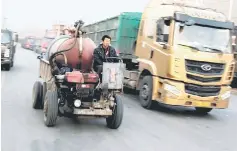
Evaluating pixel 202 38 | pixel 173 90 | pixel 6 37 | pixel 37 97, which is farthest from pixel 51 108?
pixel 6 37

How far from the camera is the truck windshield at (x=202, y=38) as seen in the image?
32.1ft

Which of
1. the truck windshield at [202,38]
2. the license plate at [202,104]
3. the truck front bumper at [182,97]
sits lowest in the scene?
the license plate at [202,104]

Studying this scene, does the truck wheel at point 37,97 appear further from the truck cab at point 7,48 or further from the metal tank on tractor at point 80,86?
the truck cab at point 7,48

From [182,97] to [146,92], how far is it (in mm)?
1266

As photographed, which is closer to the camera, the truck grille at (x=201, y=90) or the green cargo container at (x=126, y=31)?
the truck grille at (x=201, y=90)

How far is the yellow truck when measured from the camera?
9562mm

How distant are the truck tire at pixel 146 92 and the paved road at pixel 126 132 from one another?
21 centimetres

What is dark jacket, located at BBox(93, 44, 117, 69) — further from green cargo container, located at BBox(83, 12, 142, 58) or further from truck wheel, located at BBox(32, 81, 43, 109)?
green cargo container, located at BBox(83, 12, 142, 58)

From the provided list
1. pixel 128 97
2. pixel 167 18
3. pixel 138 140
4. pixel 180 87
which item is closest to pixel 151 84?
pixel 180 87

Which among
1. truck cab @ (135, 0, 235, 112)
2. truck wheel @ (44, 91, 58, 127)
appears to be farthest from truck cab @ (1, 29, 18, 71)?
truck wheel @ (44, 91, 58, 127)

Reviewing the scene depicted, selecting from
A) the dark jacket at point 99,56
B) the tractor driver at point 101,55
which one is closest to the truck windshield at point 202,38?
the tractor driver at point 101,55

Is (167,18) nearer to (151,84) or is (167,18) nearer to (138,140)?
(151,84)

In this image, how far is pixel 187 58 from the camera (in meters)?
9.48

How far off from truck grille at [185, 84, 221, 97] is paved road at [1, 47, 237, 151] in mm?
642
